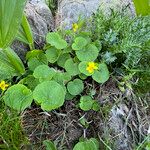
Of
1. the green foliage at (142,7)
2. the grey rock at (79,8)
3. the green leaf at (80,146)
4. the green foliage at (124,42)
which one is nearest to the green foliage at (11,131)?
the green leaf at (80,146)

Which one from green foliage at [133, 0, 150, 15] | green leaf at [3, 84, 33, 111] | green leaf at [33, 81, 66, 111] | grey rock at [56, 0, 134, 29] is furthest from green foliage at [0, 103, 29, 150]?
Answer: green foliage at [133, 0, 150, 15]

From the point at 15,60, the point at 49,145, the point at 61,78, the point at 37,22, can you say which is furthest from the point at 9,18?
the point at 49,145

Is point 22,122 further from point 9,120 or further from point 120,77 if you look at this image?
point 120,77

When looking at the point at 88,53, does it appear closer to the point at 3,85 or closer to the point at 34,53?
the point at 34,53

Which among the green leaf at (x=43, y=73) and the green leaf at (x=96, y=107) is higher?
the green leaf at (x=43, y=73)

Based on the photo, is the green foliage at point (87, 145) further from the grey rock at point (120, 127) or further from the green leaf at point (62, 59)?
the green leaf at point (62, 59)

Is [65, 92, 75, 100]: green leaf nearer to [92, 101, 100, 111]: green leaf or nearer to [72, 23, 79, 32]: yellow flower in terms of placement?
[92, 101, 100, 111]: green leaf
